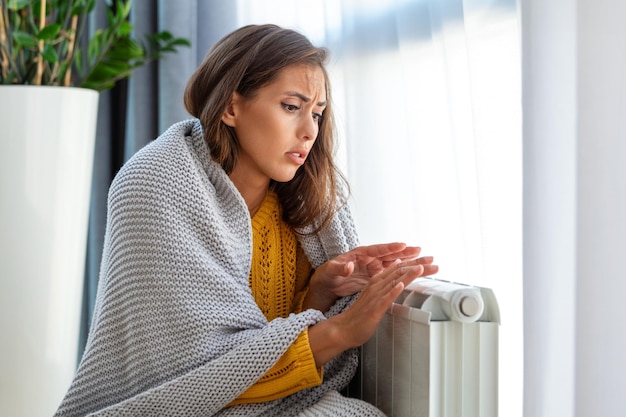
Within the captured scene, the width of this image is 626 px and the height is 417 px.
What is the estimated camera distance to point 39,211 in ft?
6.66

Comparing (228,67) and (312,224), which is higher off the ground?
(228,67)

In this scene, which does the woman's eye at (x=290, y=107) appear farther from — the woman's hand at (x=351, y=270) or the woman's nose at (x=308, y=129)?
the woman's hand at (x=351, y=270)

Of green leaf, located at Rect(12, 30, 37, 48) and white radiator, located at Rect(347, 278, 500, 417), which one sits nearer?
white radiator, located at Rect(347, 278, 500, 417)

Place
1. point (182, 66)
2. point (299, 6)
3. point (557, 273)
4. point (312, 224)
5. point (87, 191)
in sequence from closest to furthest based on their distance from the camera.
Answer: point (557, 273) → point (312, 224) → point (299, 6) → point (87, 191) → point (182, 66)

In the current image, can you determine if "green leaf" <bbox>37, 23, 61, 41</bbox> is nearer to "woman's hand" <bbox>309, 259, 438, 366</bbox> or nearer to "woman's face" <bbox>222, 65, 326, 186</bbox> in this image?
"woman's face" <bbox>222, 65, 326, 186</bbox>

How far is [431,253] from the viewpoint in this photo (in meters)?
1.52

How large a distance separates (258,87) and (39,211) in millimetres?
951

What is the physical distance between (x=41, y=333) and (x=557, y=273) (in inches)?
53.5

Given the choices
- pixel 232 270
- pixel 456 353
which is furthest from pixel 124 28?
pixel 456 353

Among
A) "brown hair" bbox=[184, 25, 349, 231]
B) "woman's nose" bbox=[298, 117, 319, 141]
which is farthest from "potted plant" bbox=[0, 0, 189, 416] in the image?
"woman's nose" bbox=[298, 117, 319, 141]

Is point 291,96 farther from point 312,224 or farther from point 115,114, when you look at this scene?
point 115,114

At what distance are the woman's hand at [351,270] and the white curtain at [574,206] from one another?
21cm

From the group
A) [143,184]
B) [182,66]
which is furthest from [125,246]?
[182,66]

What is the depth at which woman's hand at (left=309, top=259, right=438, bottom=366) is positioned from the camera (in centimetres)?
113
